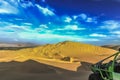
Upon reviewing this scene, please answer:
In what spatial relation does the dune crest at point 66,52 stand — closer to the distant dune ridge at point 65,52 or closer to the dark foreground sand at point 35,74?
the distant dune ridge at point 65,52

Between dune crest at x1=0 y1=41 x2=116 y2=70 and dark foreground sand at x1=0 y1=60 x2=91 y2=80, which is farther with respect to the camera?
dune crest at x1=0 y1=41 x2=116 y2=70

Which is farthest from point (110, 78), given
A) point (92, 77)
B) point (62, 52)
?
point (62, 52)

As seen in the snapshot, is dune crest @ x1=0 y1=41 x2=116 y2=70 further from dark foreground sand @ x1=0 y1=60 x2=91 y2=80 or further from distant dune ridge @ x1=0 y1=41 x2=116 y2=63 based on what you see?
dark foreground sand @ x1=0 y1=60 x2=91 y2=80

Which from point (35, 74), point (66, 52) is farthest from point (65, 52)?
point (35, 74)

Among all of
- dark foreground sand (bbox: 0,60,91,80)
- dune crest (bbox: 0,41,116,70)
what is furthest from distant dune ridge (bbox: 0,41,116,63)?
dark foreground sand (bbox: 0,60,91,80)

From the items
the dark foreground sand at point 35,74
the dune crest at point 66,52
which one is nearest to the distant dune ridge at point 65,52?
the dune crest at point 66,52

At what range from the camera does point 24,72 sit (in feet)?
72.5

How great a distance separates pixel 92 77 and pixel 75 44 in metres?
35.5

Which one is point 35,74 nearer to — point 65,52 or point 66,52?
point 66,52

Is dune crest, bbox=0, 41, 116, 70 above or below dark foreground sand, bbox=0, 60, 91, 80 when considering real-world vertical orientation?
above

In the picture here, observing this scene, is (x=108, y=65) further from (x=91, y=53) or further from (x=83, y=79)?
(x=91, y=53)

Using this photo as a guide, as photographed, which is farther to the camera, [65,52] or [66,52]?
[65,52]

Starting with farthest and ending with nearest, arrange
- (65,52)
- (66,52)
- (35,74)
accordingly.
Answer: (65,52)
(66,52)
(35,74)

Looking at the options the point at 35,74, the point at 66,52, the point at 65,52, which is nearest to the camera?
the point at 35,74
